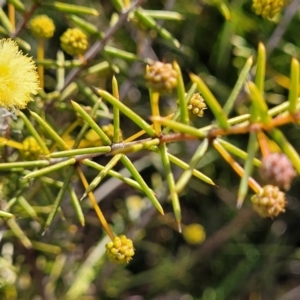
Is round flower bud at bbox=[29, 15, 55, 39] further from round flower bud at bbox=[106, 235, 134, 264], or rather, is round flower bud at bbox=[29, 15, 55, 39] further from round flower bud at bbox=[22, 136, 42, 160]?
round flower bud at bbox=[106, 235, 134, 264]

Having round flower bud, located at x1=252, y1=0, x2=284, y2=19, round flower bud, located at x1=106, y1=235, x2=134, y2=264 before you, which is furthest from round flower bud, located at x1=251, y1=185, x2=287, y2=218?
round flower bud, located at x1=252, y1=0, x2=284, y2=19

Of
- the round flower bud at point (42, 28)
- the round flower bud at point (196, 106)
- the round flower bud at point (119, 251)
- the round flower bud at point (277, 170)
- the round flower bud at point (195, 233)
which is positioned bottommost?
the round flower bud at point (195, 233)

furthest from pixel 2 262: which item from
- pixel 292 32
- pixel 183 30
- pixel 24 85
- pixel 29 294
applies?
pixel 292 32

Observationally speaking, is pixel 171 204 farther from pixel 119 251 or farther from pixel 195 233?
pixel 119 251

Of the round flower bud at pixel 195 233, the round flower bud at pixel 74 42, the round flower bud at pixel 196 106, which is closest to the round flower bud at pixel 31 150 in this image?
the round flower bud at pixel 74 42

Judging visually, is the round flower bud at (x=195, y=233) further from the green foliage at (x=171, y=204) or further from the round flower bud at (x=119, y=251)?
the round flower bud at (x=119, y=251)
